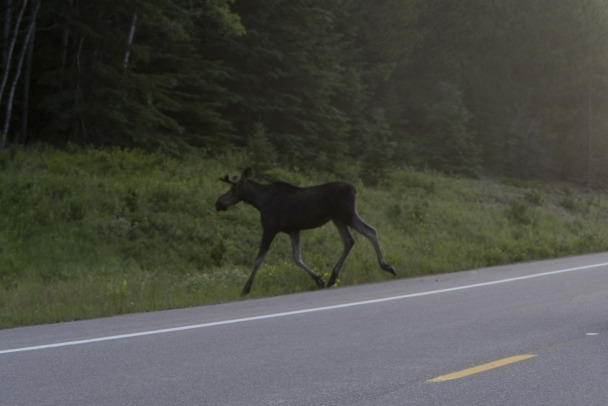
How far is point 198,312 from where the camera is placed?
11047 mm

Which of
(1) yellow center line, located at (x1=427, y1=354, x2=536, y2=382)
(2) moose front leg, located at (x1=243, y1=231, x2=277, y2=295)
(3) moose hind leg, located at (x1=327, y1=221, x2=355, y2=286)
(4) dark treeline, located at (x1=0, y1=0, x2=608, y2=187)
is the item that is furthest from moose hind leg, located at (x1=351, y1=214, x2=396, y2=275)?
(4) dark treeline, located at (x1=0, y1=0, x2=608, y2=187)

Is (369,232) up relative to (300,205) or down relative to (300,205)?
down

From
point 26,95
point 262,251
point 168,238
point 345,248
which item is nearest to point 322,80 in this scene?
point 26,95

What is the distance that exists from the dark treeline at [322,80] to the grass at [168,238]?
2361mm

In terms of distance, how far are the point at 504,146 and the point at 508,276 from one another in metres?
38.9

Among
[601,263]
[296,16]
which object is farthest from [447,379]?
[296,16]

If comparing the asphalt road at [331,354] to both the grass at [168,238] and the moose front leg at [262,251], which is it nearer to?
the moose front leg at [262,251]

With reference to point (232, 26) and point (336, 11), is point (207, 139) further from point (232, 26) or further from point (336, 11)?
point (336, 11)

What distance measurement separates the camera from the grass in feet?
43.1

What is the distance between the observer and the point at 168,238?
18766 mm

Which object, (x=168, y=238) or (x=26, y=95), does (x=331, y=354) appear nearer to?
(x=168, y=238)

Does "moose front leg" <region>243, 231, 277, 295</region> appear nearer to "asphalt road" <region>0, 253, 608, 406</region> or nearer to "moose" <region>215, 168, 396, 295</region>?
"moose" <region>215, 168, 396, 295</region>

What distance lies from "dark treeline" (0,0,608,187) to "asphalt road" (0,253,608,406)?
14.8 meters

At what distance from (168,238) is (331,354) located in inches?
461
